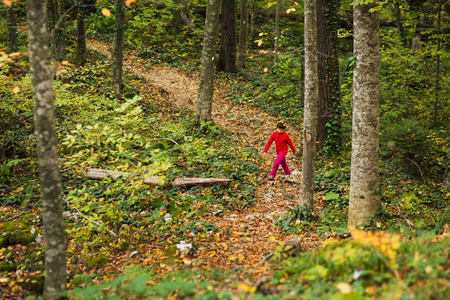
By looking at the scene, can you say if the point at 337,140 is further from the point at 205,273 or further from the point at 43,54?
the point at 43,54

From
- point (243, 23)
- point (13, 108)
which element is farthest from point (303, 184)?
point (243, 23)

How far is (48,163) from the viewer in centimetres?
382

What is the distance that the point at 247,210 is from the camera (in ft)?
25.6

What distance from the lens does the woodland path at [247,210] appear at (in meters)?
5.46

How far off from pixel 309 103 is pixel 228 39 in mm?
13188

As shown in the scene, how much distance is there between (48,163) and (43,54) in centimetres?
142

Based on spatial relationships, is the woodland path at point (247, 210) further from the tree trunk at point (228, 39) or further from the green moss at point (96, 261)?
the tree trunk at point (228, 39)

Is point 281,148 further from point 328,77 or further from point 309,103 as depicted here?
point 328,77

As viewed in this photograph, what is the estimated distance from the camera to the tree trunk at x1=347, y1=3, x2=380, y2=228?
551cm

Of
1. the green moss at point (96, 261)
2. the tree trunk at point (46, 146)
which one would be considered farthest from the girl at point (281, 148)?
the tree trunk at point (46, 146)

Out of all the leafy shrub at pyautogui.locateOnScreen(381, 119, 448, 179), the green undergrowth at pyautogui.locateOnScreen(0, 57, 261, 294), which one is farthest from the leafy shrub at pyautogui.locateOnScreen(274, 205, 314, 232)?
the leafy shrub at pyautogui.locateOnScreen(381, 119, 448, 179)

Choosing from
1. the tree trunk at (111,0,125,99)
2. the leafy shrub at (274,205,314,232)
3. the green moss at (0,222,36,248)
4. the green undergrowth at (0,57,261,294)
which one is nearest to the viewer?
the green undergrowth at (0,57,261,294)

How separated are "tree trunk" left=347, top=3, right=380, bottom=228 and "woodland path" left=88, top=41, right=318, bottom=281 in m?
1.24

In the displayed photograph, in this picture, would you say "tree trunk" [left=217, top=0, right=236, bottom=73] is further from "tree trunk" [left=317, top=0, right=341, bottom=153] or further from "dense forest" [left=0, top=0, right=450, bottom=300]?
"tree trunk" [left=317, top=0, right=341, bottom=153]
